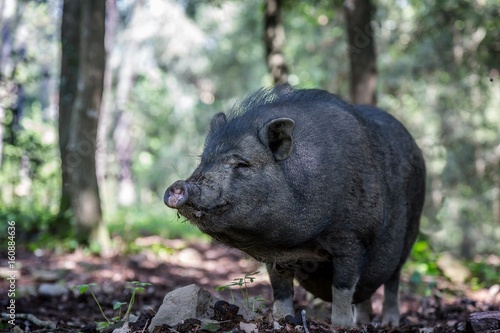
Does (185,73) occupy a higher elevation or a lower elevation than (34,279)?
higher

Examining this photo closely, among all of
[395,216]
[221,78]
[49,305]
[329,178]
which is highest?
[221,78]

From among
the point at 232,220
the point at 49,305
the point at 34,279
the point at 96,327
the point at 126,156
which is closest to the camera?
the point at 232,220

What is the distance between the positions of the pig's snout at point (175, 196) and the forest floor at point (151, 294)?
851mm

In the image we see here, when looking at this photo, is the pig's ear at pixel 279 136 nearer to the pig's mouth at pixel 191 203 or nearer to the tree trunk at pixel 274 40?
the pig's mouth at pixel 191 203

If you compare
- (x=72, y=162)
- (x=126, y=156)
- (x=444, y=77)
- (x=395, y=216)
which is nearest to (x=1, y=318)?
(x=395, y=216)

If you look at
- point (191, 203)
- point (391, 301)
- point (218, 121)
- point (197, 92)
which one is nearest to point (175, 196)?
point (191, 203)

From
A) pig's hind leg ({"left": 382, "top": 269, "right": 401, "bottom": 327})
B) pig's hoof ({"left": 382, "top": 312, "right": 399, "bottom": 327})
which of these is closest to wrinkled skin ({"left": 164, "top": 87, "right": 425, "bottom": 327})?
pig's hind leg ({"left": 382, "top": 269, "right": 401, "bottom": 327})

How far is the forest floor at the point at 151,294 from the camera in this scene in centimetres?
455

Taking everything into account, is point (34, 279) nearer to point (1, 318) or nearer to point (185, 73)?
point (1, 318)

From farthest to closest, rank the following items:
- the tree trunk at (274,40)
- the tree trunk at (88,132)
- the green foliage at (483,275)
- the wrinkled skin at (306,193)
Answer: the tree trunk at (274,40)
the tree trunk at (88,132)
the green foliage at (483,275)
the wrinkled skin at (306,193)

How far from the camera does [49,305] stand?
6.58 meters

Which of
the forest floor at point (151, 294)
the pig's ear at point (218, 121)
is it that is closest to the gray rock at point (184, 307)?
the forest floor at point (151, 294)

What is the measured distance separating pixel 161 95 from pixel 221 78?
11.0 feet

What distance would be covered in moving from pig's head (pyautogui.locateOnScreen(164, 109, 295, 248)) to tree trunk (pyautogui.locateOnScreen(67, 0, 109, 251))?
6820 millimetres
